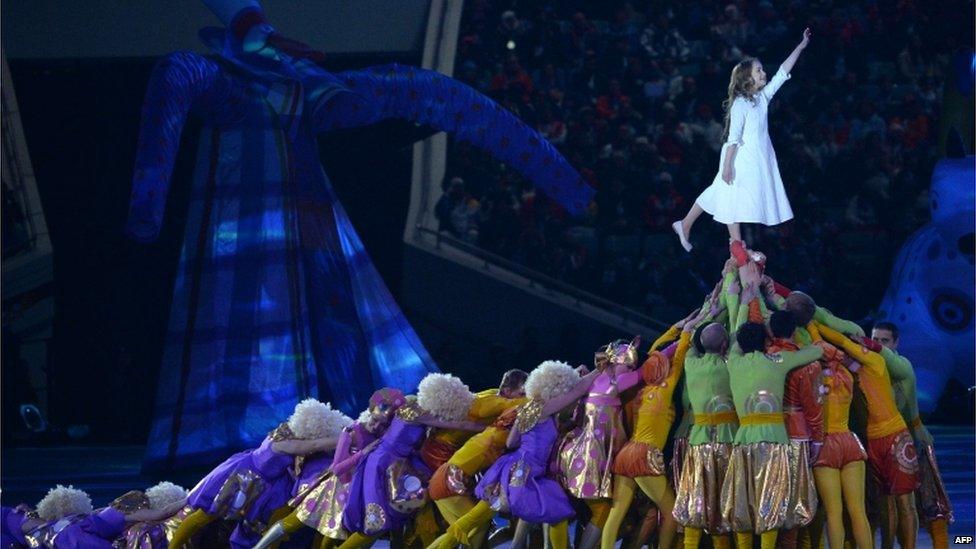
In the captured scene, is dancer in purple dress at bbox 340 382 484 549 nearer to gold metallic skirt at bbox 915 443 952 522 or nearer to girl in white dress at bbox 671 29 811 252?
girl in white dress at bbox 671 29 811 252

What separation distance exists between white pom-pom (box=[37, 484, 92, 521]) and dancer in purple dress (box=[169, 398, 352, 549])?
490 millimetres

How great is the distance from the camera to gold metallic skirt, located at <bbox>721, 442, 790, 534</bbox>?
6.51 m

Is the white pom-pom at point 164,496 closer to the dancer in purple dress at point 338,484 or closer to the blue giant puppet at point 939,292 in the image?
the dancer in purple dress at point 338,484

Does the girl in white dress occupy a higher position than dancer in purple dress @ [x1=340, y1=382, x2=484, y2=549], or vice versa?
the girl in white dress

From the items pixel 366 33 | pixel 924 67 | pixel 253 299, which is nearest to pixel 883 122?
pixel 924 67

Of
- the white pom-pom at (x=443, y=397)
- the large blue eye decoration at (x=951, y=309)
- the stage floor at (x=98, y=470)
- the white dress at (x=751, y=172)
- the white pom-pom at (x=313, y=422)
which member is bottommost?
the stage floor at (x=98, y=470)

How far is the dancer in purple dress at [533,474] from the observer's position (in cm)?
679

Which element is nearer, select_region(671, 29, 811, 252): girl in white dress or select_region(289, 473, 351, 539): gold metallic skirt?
select_region(289, 473, 351, 539): gold metallic skirt

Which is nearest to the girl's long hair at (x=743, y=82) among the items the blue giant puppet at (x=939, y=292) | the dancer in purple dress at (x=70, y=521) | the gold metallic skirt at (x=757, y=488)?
the gold metallic skirt at (x=757, y=488)

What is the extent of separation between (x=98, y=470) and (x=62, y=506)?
359 cm

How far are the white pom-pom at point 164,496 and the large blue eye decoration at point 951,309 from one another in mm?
6829

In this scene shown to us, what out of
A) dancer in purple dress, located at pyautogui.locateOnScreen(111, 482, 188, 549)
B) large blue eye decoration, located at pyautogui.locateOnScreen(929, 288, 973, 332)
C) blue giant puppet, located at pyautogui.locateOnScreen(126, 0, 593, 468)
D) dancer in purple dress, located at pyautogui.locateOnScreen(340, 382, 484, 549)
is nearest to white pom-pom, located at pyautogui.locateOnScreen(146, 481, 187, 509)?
dancer in purple dress, located at pyautogui.locateOnScreen(111, 482, 188, 549)

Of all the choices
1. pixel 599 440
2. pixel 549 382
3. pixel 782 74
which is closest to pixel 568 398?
pixel 549 382

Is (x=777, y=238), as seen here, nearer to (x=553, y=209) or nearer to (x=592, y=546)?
(x=553, y=209)
